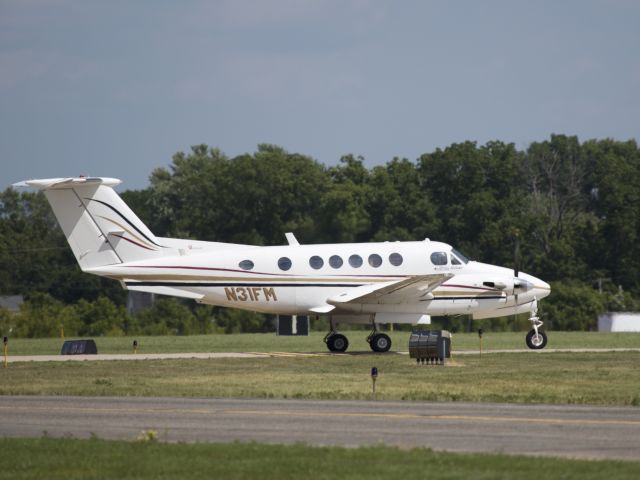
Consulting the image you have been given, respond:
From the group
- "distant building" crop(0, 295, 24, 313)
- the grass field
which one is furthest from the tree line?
the grass field

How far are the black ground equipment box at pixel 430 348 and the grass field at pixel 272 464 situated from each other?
16.6m

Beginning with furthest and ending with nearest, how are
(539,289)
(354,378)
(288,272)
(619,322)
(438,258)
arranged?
(619,322), (539,289), (438,258), (288,272), (354,378)

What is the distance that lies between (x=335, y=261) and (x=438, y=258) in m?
3.28

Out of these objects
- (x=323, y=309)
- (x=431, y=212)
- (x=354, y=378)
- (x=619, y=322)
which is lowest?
(x=354, y=378)

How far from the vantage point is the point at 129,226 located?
1484 inches

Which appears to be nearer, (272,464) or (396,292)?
(272,464)

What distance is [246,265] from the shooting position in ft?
124

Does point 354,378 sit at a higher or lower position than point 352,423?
higher

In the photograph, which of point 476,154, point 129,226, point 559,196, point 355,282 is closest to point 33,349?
point 129,226

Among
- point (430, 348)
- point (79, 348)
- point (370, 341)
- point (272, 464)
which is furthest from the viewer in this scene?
point (79, 348)

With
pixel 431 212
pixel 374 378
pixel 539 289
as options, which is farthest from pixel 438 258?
pixel 431 212

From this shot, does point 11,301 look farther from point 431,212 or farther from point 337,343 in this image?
point 337,343

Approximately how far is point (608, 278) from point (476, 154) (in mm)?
16682

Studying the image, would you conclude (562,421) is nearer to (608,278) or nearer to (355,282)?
(355,282)
